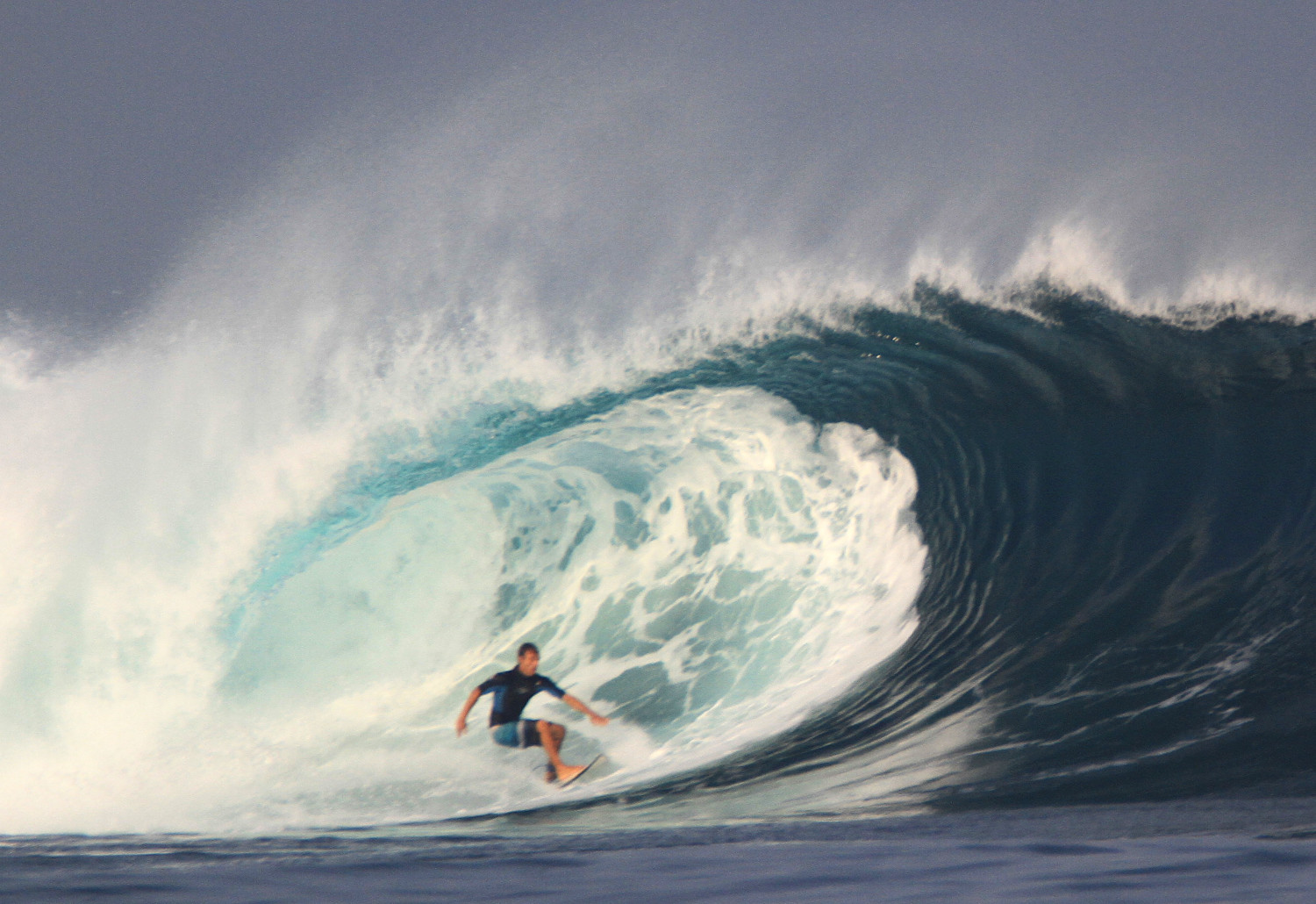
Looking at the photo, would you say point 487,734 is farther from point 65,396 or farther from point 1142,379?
point 1142,379

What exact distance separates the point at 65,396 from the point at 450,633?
3.80 meters

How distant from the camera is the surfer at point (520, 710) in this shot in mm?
5773

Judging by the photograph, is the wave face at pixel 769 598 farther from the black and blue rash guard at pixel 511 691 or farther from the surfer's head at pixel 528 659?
the surfer's head at pixel 528 659

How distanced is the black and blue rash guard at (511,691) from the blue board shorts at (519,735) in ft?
0.15

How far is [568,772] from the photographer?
226 inches

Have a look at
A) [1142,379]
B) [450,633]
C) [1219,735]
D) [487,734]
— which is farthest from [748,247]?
[1219,735]

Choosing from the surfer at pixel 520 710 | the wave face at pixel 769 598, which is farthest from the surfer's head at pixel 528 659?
the wave face at pixel 769 598

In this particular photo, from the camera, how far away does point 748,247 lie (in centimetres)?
921

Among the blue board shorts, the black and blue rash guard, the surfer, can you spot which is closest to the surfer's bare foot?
the surfer

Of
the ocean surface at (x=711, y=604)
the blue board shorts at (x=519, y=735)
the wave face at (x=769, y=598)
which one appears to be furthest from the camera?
the blue board shorts at (x=519, y=735)

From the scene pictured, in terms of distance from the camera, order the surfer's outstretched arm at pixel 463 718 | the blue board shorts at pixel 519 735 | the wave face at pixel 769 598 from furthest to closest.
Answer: the blue board shorts at pixel 519 735 → the surfer's outstretched arm at pixel 463 718 → the wave face at pixel 769 598

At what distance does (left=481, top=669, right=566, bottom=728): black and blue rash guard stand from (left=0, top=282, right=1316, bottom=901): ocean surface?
0.78ft

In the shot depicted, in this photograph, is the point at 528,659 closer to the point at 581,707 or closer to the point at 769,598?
the point at 581,707

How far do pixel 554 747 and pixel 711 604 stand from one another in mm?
2036
